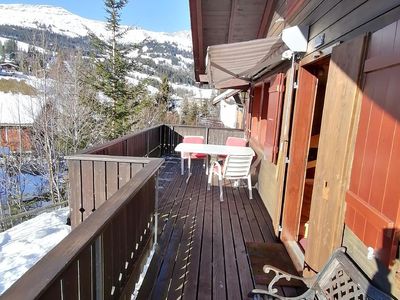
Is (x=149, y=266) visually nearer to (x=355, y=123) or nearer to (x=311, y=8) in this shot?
(x=355, y=123)

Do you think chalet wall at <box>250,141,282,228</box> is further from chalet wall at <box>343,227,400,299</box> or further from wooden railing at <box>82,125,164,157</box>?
wooden railing at <box>82,125,164,157</box>

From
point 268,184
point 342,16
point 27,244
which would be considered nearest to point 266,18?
point 268,184

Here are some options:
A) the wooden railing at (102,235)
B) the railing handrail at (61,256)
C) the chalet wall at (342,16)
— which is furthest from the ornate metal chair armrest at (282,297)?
the chalet wall at (342,16)

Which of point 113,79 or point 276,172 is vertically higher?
point 113,79

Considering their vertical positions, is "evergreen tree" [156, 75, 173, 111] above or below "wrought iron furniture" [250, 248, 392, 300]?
above

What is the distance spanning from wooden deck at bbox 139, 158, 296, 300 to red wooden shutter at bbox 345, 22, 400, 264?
1307 mm

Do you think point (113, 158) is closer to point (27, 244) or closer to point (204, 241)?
point (204, 241)

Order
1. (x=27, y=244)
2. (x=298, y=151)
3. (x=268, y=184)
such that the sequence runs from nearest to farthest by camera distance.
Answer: (x=298, y=151) → (x=268, y=184) → (x=27, y=244)

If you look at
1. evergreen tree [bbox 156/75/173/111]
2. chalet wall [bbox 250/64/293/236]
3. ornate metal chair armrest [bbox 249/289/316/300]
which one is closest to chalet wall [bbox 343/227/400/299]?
ornate metal chair armrest [bbox 249/289/316/300]

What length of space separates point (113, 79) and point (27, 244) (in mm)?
10362

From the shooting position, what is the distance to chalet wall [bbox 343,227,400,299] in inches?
50.2

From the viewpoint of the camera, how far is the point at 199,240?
10.9ft

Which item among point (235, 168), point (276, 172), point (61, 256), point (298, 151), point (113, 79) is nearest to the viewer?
point (61, 256)

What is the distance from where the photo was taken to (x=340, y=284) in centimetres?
163
